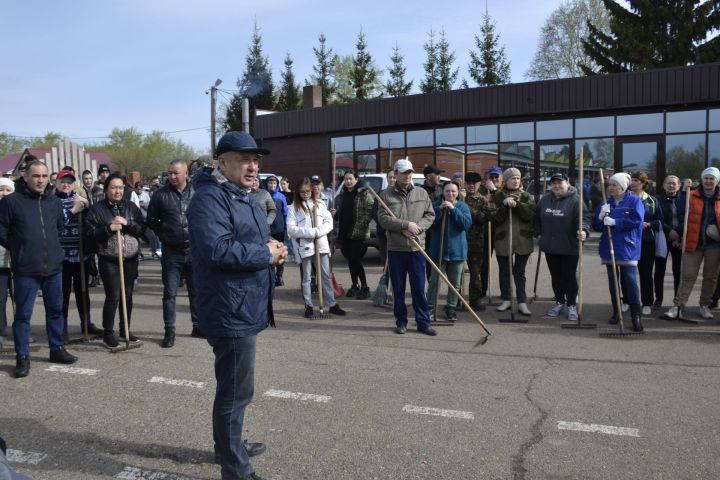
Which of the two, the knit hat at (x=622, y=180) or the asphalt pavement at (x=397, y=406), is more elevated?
the knit hat at (x=622, y=180)

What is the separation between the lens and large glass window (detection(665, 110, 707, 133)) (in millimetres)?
17141

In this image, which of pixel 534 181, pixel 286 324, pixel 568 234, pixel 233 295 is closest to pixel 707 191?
pixel 568 234

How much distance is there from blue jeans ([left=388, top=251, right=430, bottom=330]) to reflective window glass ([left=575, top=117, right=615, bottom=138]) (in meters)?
13.4

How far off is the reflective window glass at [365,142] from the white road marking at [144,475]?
20278 mm

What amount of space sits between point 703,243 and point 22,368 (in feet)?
25.3

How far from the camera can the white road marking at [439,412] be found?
14.9 feet

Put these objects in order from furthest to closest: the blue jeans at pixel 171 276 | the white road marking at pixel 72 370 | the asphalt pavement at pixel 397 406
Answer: the blue jeans at pixel 171 276 < the white road marking at pixel 72 370 < the asphalt pavement at pixel 397 406

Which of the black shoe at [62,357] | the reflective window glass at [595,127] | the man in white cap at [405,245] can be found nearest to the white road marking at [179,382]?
the black shoe at [62,357]

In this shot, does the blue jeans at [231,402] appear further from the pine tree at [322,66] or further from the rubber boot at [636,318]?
the pine tree at [322,66]

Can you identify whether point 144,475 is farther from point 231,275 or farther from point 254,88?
point 254,88

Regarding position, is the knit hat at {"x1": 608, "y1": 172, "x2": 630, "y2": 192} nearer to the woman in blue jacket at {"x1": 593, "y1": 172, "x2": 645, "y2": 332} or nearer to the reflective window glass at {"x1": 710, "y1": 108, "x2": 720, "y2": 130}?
the woman in blue jacket at {"x1": 593, "y1": 172, "x2": 645, "y2": 332}

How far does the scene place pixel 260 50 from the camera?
4975 cm

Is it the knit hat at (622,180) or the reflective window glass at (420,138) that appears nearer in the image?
the knit hat at (622,180)

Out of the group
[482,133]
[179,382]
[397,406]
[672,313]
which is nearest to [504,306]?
[672,313]
